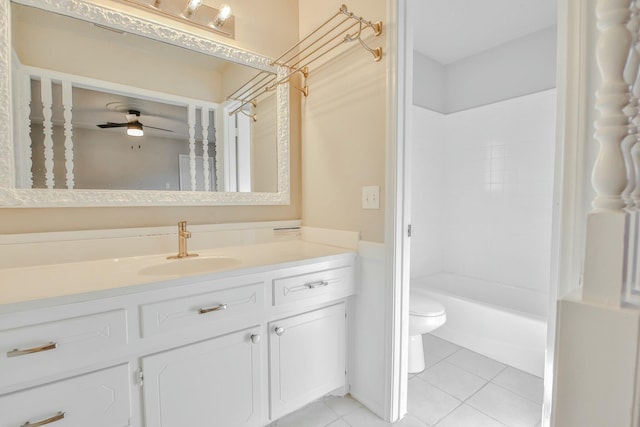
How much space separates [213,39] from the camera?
5.16 ft

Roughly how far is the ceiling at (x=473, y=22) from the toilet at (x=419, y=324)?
1.83 metres

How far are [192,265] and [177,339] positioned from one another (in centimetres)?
42

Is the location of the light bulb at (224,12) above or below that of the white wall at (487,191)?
above

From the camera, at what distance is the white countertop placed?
847 millimetres

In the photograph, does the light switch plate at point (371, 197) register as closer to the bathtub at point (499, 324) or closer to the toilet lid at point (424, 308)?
the toilet lid at point (424, 308)

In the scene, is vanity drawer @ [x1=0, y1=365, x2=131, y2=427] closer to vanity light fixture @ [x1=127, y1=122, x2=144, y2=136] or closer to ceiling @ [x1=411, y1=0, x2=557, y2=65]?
vanity light fixture @ [x1=127, y1=122, x2=144, y2=136]

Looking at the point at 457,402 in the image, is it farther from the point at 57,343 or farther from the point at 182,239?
the point at 57,343

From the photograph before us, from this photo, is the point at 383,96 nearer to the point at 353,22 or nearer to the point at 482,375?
the point at 353,22

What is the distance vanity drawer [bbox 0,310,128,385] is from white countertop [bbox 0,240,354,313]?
0.07 meters

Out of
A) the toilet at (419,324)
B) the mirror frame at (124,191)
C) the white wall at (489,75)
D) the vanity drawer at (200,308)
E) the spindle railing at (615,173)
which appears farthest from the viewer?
the white wall at (489,75)

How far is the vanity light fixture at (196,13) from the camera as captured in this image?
141cm

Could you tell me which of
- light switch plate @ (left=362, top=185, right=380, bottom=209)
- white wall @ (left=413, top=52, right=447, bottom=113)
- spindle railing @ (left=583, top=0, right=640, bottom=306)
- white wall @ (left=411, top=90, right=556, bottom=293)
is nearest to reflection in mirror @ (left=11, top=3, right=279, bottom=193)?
light switch plate @ (left=362, top=185, right=380, bottom=209)

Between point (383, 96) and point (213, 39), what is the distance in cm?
96

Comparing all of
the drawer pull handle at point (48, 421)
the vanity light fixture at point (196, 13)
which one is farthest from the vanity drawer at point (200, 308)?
the vanity light fixture at point (196, 13)
